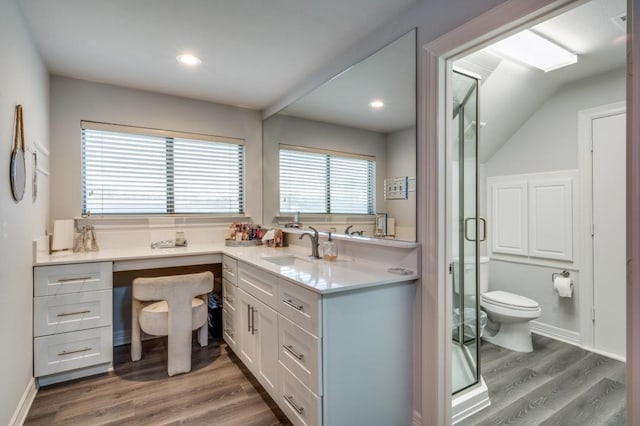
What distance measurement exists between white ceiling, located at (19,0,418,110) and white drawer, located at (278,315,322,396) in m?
1.74

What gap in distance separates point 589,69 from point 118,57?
367 centimetres

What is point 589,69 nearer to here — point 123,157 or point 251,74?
point 251,74

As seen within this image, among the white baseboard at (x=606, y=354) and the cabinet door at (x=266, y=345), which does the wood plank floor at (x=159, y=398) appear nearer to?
the cabinet door at (x=266, y=345)

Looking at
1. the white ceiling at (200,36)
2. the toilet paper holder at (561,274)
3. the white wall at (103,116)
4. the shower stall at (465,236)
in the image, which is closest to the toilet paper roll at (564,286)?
the toilet paper holder at (561,274)

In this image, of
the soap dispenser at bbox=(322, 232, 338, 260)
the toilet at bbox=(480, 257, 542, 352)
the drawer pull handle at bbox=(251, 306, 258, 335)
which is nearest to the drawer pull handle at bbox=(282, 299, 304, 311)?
the drawer pull handle at bbox=(251, 306, 258, 335)

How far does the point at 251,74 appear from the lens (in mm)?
2686

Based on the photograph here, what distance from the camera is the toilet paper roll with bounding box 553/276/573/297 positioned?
2889 millimetres

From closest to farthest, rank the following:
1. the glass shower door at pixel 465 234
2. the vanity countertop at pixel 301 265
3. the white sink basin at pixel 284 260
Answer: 1. the vanity countertop at pixel 301 265
2. the glass shower door at pixel 465 234
3. the white sink basin at pixel 284 260

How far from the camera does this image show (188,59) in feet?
7.88

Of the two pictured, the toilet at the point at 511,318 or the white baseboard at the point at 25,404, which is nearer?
the white baseboard at the point at 25,404

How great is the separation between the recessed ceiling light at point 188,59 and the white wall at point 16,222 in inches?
34.1

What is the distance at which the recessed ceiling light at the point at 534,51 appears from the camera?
2.17m

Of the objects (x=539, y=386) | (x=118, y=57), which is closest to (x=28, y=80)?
(x=118, y=57)

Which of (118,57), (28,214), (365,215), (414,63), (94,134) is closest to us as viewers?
(414,63)
